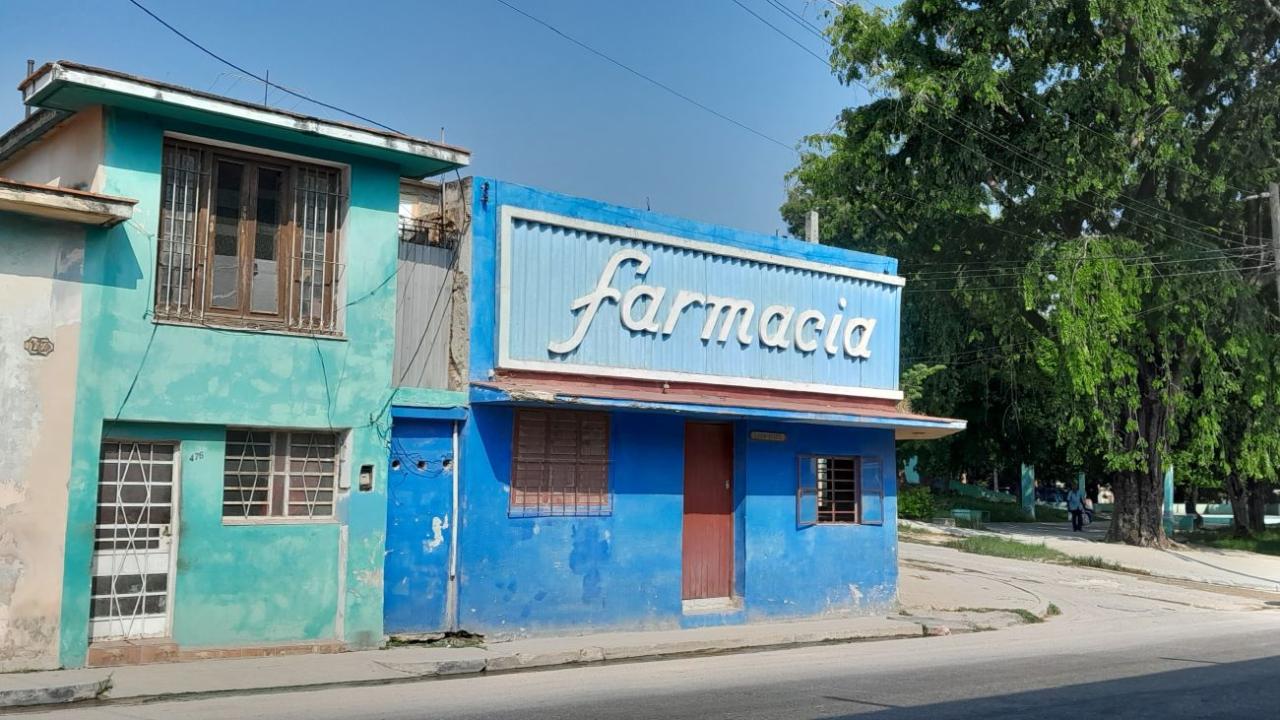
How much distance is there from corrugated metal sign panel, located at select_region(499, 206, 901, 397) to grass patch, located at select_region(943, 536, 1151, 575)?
1139 centimetres

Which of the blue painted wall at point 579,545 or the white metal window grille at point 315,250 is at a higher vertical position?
the white metal window grille at point 315,250

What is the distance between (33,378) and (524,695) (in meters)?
5.41

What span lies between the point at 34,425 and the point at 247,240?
2.88 meters

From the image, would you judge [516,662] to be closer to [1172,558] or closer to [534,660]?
[534,660]

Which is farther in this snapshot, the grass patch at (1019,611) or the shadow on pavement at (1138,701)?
the grass patch at (1019,611)

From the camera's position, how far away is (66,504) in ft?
35.3

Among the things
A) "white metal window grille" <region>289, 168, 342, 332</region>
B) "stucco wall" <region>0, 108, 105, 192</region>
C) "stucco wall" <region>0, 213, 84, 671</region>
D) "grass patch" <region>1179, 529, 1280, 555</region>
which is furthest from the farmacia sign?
"grass patch" <region>1179, 529, 1280, 555</region>

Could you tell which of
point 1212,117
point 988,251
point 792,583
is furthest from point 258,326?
point 1212,117

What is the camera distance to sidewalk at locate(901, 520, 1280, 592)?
26359 mm

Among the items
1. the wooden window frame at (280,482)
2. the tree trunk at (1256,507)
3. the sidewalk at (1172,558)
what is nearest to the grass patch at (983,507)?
the sidewalk at (1172,558)

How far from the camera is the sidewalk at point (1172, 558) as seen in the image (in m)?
26.4

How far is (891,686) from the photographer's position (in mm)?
10867

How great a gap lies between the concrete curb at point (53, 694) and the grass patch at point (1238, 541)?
3259 centimetres

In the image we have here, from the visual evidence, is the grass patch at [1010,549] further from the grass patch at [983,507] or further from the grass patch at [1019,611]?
the grass patch at [983,507]
